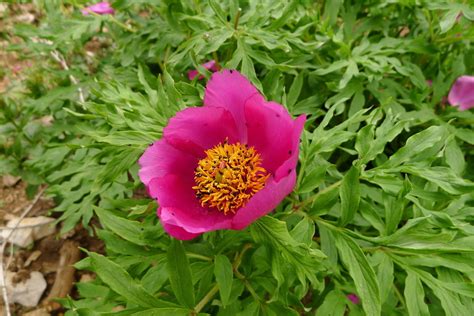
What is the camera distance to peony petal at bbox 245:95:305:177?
821mm

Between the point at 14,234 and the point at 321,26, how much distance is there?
1.32 m

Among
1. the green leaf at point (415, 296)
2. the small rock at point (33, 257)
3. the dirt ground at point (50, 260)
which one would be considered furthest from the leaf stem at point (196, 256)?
the small rock at point (33, 257)

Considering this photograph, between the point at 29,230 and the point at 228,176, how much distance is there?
1.18 metres

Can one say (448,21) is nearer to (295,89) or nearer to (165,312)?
(295,89)

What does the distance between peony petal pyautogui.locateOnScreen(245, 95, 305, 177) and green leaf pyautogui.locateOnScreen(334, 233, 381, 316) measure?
20 cm

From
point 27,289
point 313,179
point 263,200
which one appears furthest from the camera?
point 27,289

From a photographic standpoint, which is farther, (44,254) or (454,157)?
(44,254)

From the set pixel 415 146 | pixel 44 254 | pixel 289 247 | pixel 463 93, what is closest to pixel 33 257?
pixel 44 254

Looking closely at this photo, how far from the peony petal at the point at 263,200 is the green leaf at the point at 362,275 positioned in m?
0.20

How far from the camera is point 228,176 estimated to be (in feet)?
2.98

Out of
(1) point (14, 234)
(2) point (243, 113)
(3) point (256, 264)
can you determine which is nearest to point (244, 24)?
(2) point (243, 113)

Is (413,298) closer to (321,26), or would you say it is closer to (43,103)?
(321,26)

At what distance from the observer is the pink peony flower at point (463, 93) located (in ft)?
4.52

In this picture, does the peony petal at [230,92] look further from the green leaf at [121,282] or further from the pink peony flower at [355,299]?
the pink peony flower at [355,299]
